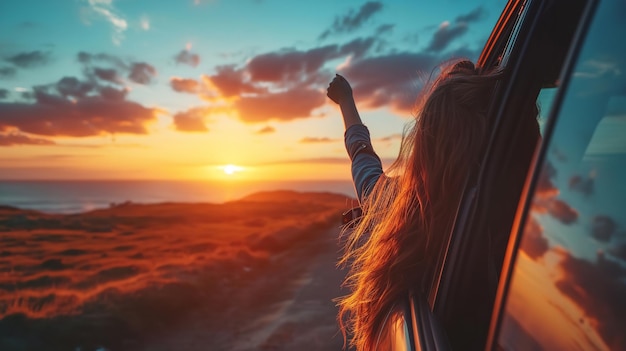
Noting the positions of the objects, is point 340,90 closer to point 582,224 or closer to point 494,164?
point 494,164

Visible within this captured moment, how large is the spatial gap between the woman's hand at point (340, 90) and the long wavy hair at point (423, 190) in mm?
918

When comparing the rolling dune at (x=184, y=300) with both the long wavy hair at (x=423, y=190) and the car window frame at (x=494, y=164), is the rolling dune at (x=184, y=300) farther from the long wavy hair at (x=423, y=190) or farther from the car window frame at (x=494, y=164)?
the car window frame at (x=494, y=164)

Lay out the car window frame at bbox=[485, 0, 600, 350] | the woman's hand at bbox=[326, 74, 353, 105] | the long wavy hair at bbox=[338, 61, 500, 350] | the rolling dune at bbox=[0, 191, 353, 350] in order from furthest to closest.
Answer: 1. the rolling dune at bbox=[0, 191, 353, 350]
2. the woman's hand at bbox=[326, 74, 353, 105]
3. the long wavy hair at bbox=[338, 61, 500, 350]
4. the car window frame at bbox=[485, 0, 600, 350]

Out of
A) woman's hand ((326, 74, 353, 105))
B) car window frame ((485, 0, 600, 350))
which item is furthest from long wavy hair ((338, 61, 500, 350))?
woman's hand ((326, 74, 353, 105))

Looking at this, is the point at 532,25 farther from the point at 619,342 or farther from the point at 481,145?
the point at 619,342

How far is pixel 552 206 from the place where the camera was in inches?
40.9

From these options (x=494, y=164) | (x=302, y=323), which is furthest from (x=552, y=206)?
(x=302, y=323)

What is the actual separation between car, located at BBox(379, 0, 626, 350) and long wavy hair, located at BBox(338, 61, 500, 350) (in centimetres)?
19

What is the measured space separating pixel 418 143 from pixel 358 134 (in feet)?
2.91

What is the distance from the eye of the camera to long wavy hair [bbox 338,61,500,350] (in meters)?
1.86

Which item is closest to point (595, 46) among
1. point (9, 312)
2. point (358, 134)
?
point (358, 134)

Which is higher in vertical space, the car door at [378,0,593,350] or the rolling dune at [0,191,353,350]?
the car door at [378,0,593,350]

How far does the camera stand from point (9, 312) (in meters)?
9.19

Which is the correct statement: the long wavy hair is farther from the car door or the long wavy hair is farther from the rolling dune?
the rolling dune
